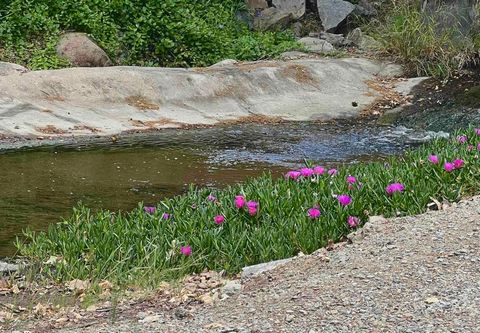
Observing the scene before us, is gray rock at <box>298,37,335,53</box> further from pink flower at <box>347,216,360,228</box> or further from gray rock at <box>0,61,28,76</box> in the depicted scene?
pink flower at <box>347,216,360,228</box>

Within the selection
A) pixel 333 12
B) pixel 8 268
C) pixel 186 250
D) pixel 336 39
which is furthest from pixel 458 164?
pixel 333 12

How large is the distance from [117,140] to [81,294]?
18.0ft

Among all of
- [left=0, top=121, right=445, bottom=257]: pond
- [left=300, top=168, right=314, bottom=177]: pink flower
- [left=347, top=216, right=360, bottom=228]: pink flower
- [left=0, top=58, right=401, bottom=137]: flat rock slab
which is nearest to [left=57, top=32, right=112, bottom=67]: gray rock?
[left=0, top=58, right=401, bottom=137]: flat rock slab

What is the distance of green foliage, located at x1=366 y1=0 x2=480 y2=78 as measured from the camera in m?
14.1

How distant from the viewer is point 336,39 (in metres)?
17.3

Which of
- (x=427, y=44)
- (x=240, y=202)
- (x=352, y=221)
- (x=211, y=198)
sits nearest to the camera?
(x=352, y=221)

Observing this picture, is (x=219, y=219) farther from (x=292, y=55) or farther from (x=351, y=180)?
(x=292, y=55)

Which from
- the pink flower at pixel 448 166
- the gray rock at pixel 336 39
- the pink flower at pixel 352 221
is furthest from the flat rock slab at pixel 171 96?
the pink flower at pixel 352 221

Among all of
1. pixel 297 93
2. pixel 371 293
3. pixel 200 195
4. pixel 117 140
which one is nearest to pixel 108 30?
pixel 297 93

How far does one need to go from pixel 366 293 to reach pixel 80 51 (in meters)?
10.8

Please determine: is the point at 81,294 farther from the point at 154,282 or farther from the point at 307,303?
the point at 307,303

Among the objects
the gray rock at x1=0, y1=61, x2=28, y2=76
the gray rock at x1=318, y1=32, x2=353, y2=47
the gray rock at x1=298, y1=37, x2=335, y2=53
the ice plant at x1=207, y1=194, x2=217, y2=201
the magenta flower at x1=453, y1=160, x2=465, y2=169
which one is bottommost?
the gray rock at x1=318, y1=32, x2=353, y2=47

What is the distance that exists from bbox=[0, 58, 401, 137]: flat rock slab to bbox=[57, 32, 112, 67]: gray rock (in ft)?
5.65

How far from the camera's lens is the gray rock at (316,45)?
1594 cm
